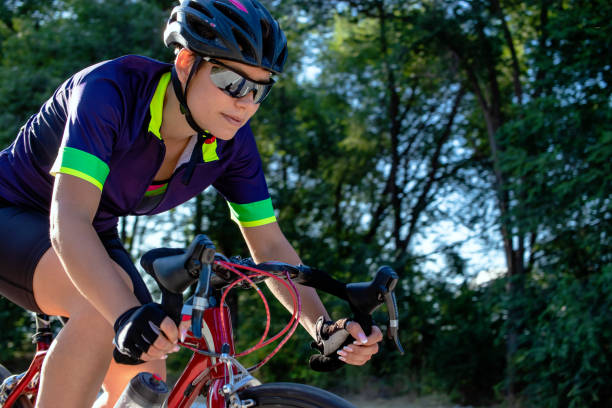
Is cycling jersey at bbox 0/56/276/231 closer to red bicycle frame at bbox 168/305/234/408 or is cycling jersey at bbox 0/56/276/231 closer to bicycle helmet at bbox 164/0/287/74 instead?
bicycle helmet at bbox 164/0/287/74

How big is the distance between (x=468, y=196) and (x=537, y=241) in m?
2.57

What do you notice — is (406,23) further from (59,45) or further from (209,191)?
(59,45)

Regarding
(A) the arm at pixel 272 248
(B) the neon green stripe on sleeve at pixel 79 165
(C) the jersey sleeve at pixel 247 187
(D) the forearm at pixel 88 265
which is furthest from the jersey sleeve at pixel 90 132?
(A) the arm at pixel 272 248

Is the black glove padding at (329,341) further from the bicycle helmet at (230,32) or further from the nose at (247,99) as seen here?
the bicycle helmet at (230,32)

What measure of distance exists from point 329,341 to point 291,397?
34 centimetres

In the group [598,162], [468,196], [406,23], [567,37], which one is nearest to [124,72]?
[598,162]

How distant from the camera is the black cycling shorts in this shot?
2.02 m

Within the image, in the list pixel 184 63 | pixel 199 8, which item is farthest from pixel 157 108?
pixel 199 8

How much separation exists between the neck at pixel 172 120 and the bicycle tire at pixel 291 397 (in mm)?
869

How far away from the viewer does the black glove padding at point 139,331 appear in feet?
5.00

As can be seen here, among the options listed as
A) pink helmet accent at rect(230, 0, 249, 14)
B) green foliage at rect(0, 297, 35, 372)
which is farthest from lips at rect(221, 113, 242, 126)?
green foliage at rect(0, 297, 35, 372)

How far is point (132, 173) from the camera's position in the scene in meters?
2.17

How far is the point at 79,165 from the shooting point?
1.82 m

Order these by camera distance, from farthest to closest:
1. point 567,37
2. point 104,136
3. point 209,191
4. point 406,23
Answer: point 209,191 < point 406,23 < point 567,37 < point 104,136
